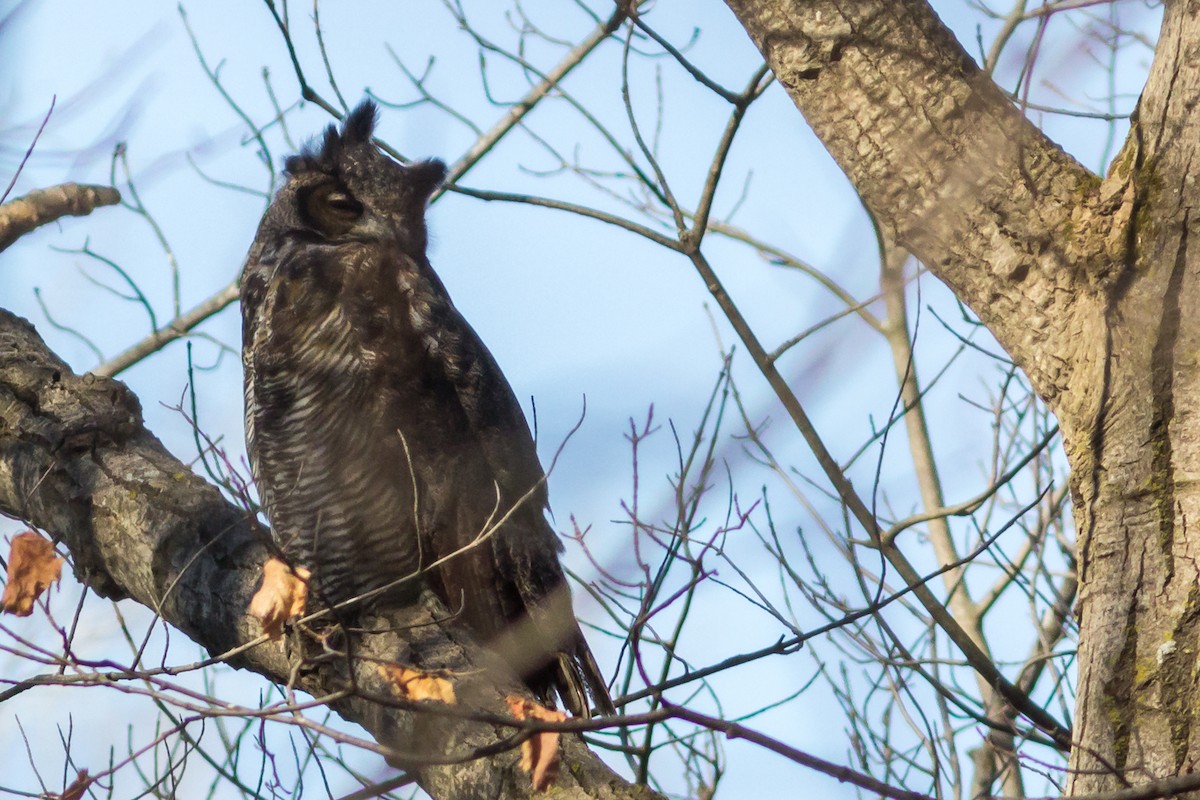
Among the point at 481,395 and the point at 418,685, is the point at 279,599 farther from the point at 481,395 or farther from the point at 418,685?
the point at 481,395

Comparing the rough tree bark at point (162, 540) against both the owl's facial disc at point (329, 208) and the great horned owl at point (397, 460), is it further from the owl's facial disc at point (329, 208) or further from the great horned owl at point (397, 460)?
the owl's facial disc at point (329, 208)

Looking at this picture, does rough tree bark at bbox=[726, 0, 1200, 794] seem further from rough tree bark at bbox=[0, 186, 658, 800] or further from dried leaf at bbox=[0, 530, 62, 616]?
dried leaf at bbox=[0, 530, 62, 616]

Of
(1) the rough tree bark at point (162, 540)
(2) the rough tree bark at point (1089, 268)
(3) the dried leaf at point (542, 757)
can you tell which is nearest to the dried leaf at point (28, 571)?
(1) the rough tree bark at point (162, 540)

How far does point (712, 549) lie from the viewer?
10.3ft

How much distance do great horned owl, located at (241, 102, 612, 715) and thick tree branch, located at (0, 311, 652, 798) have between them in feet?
0.77

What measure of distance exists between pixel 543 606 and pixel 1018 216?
1.75m

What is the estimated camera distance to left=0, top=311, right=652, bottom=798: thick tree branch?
2.72 metres

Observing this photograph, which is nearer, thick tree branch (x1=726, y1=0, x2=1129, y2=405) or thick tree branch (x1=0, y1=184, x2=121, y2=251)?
thick tree branch (x1=726, y1=0, x2=1129, y2=405)

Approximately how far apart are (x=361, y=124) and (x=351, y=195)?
0.34 m

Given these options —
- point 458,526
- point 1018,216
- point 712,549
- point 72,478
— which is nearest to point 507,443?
point 458,526

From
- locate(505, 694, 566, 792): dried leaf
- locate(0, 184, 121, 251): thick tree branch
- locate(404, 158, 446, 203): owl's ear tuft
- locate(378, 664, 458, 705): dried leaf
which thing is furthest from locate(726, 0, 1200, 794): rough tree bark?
locate(0, 184, 121, 251): thick tree branch

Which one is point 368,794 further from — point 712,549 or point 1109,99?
point 1109,99

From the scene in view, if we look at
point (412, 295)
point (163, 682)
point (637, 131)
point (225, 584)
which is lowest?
point (163, 682)

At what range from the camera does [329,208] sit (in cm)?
411
